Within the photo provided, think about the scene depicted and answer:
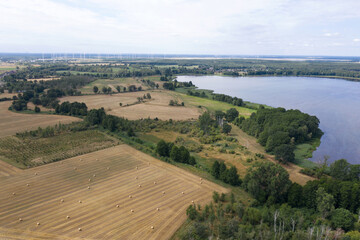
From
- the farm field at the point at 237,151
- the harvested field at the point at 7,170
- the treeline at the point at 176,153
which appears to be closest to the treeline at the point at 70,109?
the farm field at the point at 237,151

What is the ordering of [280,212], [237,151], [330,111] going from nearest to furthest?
[280,212] < [237,151] < [330,111]

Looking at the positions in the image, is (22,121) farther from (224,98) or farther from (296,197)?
(224,98)

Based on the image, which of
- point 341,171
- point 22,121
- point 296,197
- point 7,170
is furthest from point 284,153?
point 22,121

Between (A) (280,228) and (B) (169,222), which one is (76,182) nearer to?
(B) (169,222)

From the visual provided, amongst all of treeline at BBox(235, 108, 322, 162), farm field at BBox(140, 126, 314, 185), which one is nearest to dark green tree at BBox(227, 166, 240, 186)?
farm field at BBox(140, 126, 314, 185)

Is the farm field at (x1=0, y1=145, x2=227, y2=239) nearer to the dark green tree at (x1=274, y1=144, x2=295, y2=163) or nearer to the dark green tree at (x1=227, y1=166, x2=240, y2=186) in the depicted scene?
the dark green tree at (x1=227, y1=166, x2=240, y2=186)

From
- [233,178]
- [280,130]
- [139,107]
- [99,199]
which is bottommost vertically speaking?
[99,199]

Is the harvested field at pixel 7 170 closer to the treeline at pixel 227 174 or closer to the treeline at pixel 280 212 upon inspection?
the treeline at pixel 280 212
